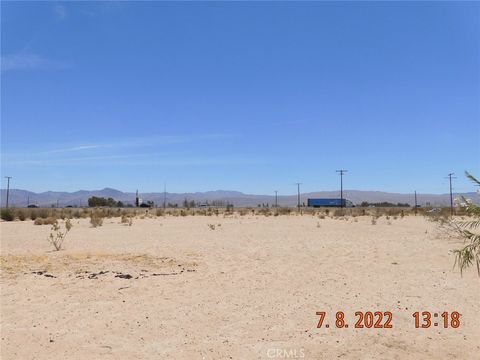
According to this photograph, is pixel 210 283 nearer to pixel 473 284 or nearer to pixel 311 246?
pixel 473 284

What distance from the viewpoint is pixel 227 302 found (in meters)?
8.20

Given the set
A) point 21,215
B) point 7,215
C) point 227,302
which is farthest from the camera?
point 21,215

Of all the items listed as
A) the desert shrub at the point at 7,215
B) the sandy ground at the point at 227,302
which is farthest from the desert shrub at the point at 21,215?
the sandy ground at the point at 227,302

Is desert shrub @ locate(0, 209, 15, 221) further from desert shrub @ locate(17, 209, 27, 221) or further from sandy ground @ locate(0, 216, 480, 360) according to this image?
sandy ground @ locate(0, 216, 480, 360)

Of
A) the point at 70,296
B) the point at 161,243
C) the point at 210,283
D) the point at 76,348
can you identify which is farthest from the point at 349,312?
the point at 161,243

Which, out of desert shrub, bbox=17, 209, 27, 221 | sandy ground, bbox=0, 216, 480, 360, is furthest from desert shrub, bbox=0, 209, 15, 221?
sandy ground, bbox=0, 216, 480, 360

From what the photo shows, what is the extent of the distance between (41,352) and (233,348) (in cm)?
246

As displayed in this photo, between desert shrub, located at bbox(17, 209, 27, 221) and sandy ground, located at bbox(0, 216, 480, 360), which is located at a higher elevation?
desert shrub, located at bbox(17, 209, 27, 221)

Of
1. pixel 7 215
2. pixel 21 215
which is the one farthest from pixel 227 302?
pixel 21 215

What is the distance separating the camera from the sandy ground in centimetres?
595

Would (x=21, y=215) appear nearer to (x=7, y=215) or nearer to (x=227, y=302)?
(x=7, y=215)

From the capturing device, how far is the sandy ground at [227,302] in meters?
5.95

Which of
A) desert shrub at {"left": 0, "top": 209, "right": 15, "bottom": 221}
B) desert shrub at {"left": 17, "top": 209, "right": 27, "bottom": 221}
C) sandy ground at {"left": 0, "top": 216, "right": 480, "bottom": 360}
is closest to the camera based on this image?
sandy ground at {"left": 0, "top": 216, "right": 480, "bottom": 360}

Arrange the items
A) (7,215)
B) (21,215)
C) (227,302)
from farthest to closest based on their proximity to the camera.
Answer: (21,215) → (7,215) → (227,302)
